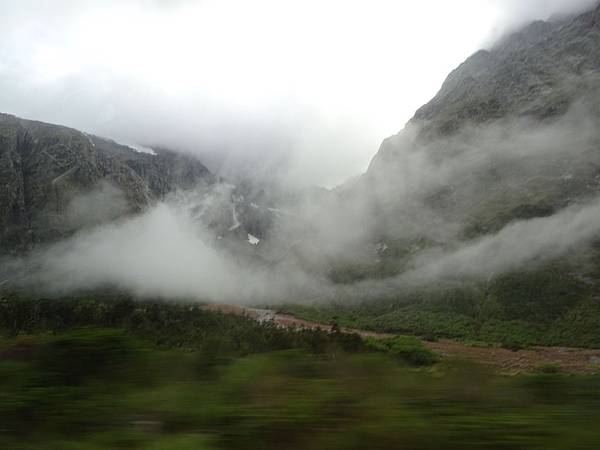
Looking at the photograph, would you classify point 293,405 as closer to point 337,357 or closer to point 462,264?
point 337,357

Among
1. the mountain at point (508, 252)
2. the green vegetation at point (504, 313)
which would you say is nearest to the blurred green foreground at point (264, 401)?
the green vegetation at point (504, 313)

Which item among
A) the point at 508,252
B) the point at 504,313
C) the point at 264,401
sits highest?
the point at 508,252

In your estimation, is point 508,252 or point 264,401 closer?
point 264,401

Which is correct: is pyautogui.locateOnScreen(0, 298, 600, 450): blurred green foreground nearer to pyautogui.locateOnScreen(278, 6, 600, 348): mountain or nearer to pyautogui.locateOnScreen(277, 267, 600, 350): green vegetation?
pyautogui.locateOnScreen(277, 267, 600, 350): green vegetation

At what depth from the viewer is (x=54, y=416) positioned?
4.46 meters

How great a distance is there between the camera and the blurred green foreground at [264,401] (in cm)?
383

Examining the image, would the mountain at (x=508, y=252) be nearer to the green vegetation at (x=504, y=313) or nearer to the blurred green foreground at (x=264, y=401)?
the green vegetation at (x=504, y=313)

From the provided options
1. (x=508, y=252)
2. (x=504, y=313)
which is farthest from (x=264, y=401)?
(x=508, y=252)

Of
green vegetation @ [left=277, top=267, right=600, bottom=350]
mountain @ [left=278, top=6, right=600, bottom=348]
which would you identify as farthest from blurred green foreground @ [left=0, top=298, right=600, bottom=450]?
mountain @ [left=278, top=6, right=600, bottom=348]

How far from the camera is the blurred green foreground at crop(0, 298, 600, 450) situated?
3830mm

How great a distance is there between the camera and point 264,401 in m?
4.43

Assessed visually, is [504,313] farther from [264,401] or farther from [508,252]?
[264,401]

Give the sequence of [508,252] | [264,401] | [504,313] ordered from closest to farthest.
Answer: [264,401], [504,313], [508,252]

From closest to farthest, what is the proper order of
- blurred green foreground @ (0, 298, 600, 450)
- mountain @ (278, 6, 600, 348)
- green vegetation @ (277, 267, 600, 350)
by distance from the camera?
blurred green foreground @ (0, 298, 600, 450)
green vegetation @ (277, 267, 600, 350)
mountain @ (278, 6, 600, 348)
